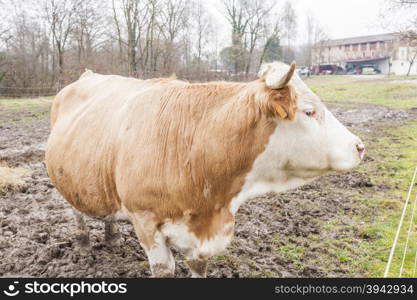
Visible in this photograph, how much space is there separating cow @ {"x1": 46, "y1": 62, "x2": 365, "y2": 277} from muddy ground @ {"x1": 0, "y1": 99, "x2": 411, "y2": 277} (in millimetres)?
1147

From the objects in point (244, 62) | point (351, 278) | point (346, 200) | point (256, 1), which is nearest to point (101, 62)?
point (244, 62)

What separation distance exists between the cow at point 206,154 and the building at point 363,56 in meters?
80.7

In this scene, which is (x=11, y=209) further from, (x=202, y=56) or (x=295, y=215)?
(x=202, y=56)

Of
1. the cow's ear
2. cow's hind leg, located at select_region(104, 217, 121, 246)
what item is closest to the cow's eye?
the cow's ear

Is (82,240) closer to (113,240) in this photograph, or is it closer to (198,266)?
(113,240)

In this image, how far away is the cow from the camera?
2.75m

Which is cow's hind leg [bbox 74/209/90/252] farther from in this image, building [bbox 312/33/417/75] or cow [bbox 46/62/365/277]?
building [bbox 312/33/417/75]

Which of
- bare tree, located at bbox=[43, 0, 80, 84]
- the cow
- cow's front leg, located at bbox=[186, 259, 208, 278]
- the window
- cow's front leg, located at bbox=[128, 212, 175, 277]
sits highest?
the window

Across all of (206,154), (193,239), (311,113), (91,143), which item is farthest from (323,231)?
(91,143)

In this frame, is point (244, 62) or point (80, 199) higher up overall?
point (244, 62)

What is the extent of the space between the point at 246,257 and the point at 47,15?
115ft

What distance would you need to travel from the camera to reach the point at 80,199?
3701mm

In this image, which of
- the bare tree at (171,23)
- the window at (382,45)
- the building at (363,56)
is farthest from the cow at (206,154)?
the window at (382,45)

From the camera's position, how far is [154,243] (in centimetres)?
306
